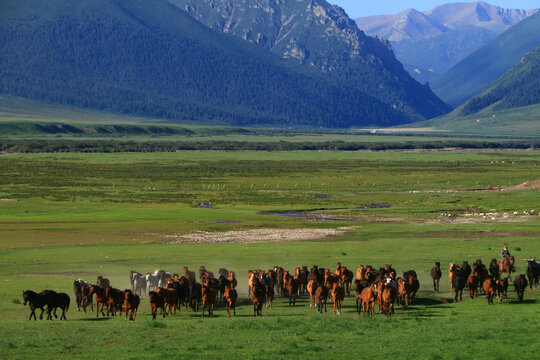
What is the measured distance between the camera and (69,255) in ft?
142

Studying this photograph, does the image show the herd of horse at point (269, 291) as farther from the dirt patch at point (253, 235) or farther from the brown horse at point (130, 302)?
the dirt patch at point (253, 235)

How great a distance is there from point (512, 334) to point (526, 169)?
358ft

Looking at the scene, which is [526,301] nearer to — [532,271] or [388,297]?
[532,271]

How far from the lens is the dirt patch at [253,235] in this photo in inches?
1995

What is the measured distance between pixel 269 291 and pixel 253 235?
73.9 ft

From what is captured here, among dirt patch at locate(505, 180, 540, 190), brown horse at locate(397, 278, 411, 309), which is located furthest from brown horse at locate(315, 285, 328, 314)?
dirt patch at locate(505, 180, 540, 190)

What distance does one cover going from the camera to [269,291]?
30406 millimetres

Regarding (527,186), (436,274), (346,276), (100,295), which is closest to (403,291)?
(346,276)

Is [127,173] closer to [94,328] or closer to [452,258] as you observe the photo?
[452,258]

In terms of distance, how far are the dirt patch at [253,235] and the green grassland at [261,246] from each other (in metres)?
0.70

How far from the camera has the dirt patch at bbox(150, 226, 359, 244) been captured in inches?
1995

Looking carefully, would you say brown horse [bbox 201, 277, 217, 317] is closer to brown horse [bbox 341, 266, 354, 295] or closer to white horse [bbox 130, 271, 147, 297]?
white horse [bbox 130, 271, 147, 297]

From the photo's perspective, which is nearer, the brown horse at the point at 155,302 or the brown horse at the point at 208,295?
the brown horse at the point at 155,302

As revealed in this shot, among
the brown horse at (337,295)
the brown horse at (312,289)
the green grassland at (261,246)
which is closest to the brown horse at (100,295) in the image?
the green grassland at (261,246)
